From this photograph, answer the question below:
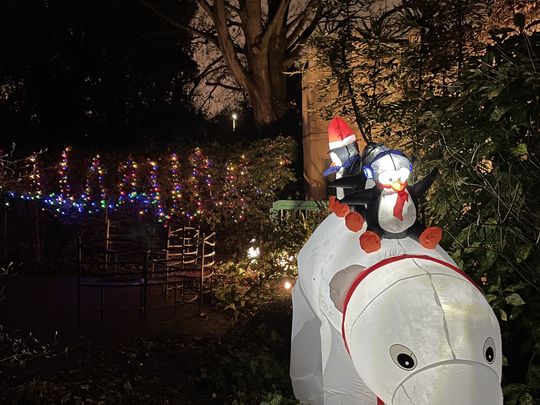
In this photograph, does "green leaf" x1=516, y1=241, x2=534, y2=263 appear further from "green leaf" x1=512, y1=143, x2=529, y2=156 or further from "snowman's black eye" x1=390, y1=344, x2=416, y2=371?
"snowman's black eye" x1=390, y1=344, x2=416, y2=371

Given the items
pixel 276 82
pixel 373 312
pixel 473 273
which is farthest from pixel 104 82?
pixel 373 312

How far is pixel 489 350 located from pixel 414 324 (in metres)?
0.36

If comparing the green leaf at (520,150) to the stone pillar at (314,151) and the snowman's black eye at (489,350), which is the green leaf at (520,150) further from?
the stone pillar at (314,151)

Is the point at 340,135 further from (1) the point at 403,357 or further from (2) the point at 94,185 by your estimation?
(2) the point at 94,185

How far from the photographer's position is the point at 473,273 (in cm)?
459

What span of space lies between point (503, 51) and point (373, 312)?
8.51ft

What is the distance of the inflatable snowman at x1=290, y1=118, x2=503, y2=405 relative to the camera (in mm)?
2578

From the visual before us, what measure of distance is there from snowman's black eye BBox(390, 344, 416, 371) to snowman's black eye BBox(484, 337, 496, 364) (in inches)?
12.8

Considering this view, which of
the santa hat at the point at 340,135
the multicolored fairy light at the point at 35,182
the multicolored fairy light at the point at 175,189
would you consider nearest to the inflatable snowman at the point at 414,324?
the santa hat at the point at 340,135

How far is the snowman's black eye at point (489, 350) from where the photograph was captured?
265 cm

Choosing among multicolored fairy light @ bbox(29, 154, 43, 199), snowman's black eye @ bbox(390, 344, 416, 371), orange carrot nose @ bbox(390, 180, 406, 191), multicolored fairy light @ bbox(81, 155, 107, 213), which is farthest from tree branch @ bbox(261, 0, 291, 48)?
snowman's black eye @ bbox(390, 344, 416, 371)

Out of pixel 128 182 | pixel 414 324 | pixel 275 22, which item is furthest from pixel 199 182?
pixel 414 324

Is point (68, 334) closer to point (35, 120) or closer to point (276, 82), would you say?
point (276, 82)

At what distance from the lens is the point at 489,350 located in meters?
2.67
